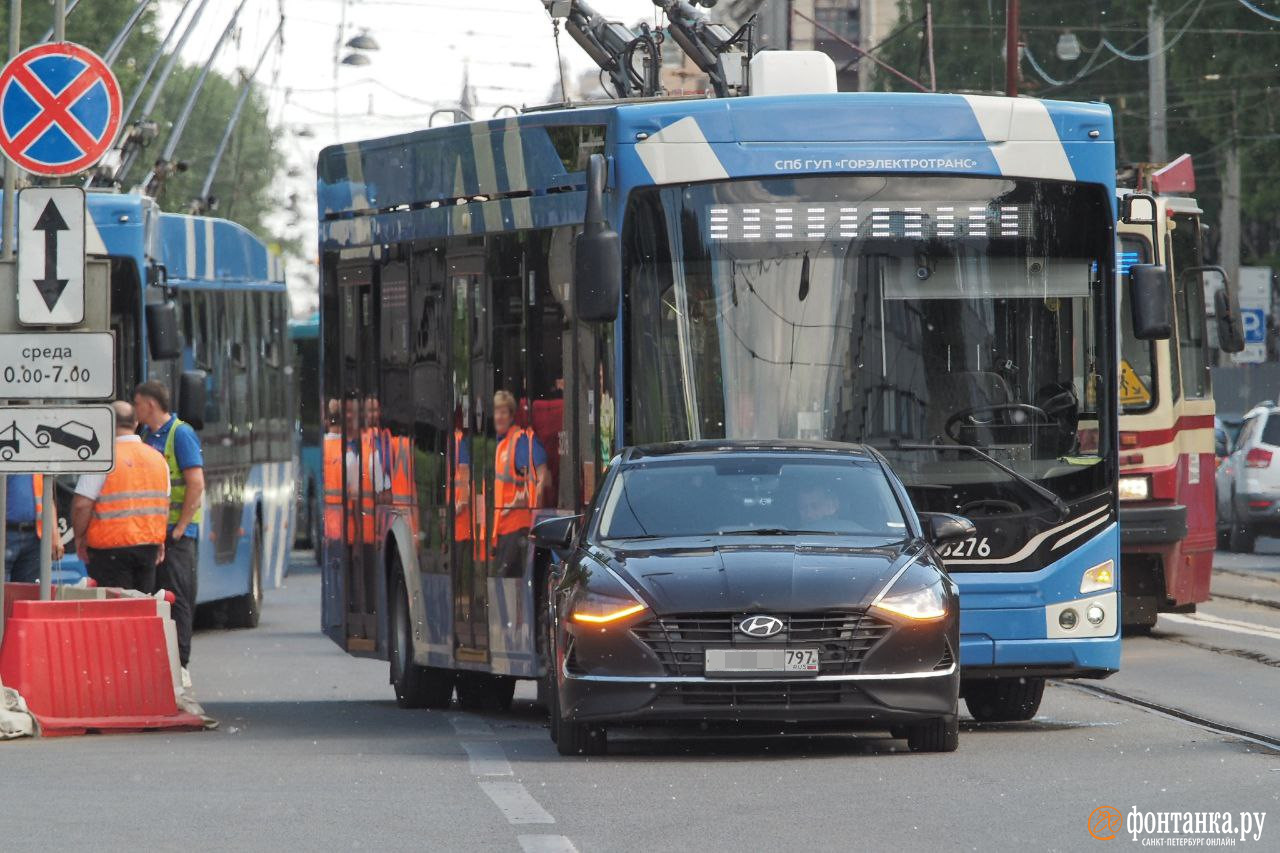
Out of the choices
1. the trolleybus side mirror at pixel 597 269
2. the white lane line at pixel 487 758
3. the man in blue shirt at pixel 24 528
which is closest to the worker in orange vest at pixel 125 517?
the man in blue shirt at pixel 24 528

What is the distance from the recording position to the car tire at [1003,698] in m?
14.2

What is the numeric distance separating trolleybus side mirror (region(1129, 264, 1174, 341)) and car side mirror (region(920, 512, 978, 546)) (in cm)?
168

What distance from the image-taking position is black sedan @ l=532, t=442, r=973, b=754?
11.6 metres

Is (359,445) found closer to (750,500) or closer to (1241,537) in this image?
(750,500)

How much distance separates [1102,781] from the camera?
1086 centimetres

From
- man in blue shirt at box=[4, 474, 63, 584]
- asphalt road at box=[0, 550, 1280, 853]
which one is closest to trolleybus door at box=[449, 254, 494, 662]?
asphalt road at box=[0, 550, 1280, 853]

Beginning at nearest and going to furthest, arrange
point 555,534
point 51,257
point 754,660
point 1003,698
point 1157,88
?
point 754,660 < point 555,534 < point 1003,698 < point 51,257 < point 1157,88

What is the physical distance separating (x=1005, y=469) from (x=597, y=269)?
2.17 meters

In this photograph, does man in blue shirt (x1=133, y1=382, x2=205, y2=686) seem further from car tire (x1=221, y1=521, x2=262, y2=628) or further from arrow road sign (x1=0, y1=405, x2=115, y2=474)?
car tire (x1=221, y1=521, x2=262, y2=628)

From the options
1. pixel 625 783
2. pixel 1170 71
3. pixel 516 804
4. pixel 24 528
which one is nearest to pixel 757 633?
pixel 625 783

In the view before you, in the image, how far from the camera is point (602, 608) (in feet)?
38.6

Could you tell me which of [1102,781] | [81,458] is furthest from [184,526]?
[1102,781]

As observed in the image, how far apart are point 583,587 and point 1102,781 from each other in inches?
92.2

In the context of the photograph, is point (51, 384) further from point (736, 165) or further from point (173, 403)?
point (173, 403)
